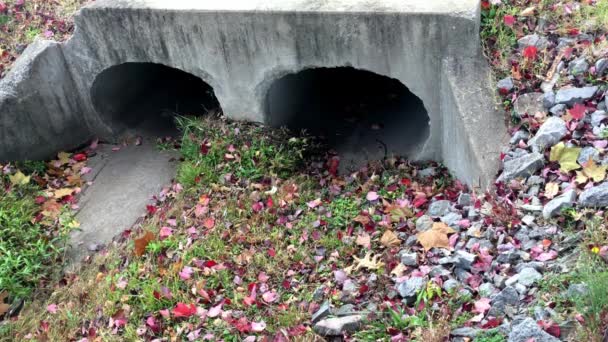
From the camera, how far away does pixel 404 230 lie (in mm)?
5387

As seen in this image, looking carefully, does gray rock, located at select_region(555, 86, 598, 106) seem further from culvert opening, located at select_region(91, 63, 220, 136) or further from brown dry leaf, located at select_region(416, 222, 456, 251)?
culvert opening, located at select_region(91, 63, 220, 136)

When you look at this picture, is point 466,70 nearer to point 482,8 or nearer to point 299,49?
point 482,8

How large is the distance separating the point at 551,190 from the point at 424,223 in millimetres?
1060

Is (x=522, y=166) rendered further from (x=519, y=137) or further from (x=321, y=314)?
(x=321, y=314)

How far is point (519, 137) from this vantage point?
5.07 meters

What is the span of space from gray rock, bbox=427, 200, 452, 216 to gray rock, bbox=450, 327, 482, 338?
1521 mm

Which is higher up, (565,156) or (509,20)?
(509,20)

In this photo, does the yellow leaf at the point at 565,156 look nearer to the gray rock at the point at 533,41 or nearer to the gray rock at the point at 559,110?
the gray rock at the point at 559,110

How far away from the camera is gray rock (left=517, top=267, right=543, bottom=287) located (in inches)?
155

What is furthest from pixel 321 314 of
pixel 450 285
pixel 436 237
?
pixel 436 237

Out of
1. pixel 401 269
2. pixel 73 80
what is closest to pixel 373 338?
pixel 401 269

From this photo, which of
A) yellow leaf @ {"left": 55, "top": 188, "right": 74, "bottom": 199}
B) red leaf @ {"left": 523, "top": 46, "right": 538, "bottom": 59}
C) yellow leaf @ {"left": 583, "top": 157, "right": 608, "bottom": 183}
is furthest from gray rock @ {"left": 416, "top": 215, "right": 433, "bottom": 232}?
yellow leaf @ {"left": 55, "top": 188, "right": 74, "bottom": 199}

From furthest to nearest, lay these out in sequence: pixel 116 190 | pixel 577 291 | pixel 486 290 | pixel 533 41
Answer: pixel 116 190 < pixel 533 41 < pixel 486 290 < pixel 577 291

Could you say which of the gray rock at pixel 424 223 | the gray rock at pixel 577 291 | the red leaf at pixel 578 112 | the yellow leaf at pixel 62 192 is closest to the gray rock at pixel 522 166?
the red leaf at pixel 578 112
